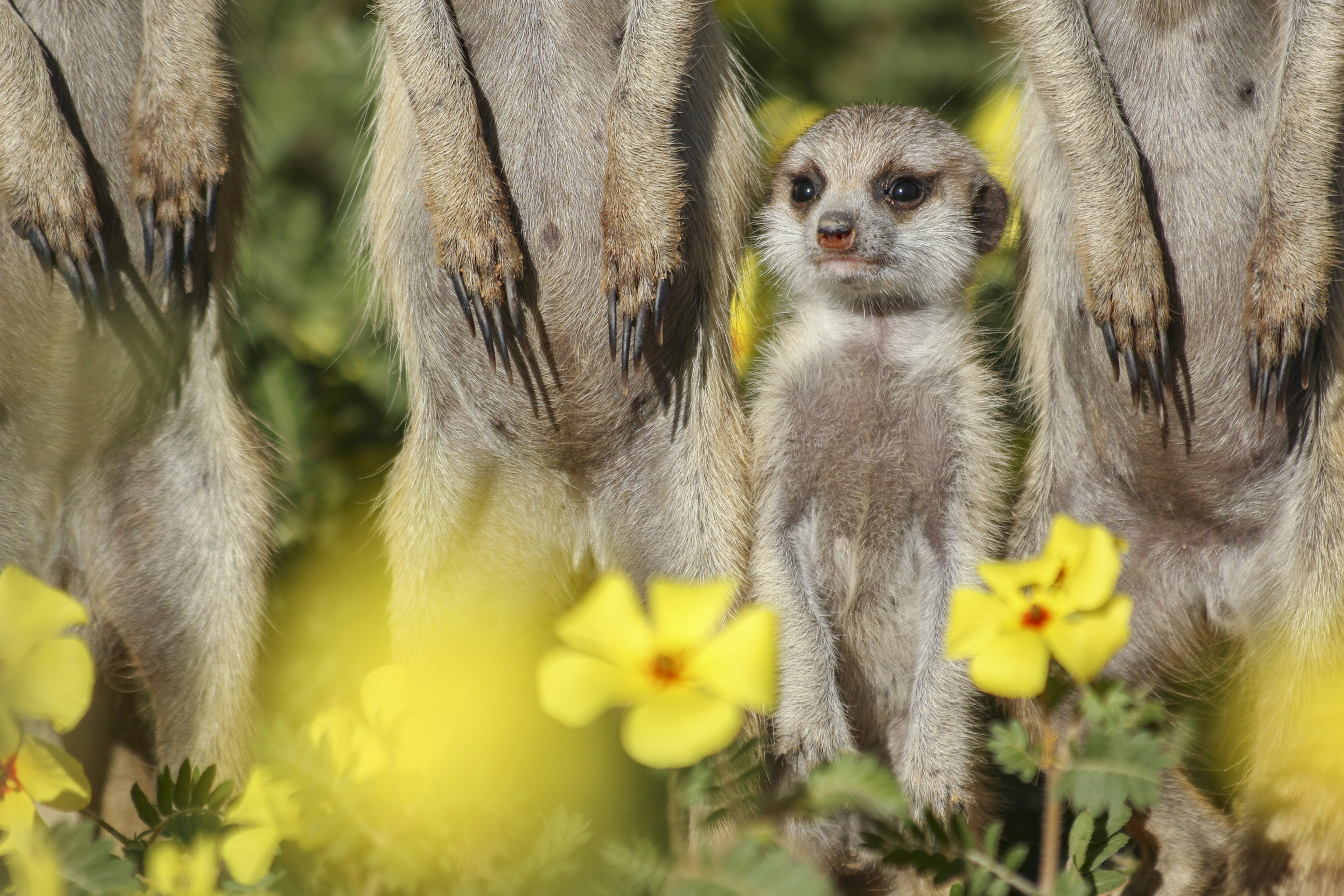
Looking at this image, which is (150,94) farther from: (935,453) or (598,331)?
(935,453)

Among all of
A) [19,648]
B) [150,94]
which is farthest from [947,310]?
[19,648]

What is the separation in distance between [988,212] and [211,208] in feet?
6.46

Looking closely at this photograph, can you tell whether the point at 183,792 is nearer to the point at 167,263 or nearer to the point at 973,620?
the point at 973,620

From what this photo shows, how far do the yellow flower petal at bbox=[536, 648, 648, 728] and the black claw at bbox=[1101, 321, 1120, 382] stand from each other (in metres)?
1.78

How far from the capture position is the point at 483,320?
125 inches

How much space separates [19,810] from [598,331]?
1.82 metres

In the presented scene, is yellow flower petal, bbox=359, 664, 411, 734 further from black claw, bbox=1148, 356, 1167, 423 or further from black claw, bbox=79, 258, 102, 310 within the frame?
black claw, bbox=1148, 356, 1167, 423

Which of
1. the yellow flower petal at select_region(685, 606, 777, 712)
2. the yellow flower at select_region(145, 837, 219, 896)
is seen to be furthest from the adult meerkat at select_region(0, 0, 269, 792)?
the yellow flower petal at select_region(685, 606, 777, 712)

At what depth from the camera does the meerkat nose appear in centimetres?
→ 317

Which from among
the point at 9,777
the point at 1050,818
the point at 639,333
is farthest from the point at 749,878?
the point at 639,333

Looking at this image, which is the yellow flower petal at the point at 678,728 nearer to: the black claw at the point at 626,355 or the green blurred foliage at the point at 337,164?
the black claw at the point at 626,355

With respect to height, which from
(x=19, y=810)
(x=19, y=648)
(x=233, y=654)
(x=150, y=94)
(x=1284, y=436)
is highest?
(x=150, y=94)

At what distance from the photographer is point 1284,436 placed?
308 cm

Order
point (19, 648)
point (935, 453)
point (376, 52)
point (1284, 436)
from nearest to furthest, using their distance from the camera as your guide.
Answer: point (19, 648)
point (1284, 436)
point (935, 453)
point (376, 52)
